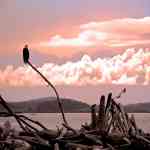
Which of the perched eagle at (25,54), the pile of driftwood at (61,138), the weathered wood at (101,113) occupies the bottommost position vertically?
the pile of driftwood at (61,138)

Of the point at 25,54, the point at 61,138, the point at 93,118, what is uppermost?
the point at 25,54

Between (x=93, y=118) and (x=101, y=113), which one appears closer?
(x=101, y=113)

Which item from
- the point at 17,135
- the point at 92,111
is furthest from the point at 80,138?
the point at 92,111

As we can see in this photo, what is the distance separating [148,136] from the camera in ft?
23.9

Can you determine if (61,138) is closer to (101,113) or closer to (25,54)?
(25,54)

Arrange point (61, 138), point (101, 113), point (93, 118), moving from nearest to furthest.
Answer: point (61, 138)
point (101, 113)
point (93, 118)

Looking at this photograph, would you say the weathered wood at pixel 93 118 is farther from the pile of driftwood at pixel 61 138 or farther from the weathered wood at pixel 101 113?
the pile of driftwood at pixel 61 138

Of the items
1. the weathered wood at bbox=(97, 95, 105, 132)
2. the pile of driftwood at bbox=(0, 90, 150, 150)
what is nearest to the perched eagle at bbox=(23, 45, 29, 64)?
the pile of driftwood at bbox=(0, 90, 150, 150)

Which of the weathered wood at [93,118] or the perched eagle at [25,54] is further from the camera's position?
the weathered wood at [93,118]

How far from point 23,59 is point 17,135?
0.92 metres

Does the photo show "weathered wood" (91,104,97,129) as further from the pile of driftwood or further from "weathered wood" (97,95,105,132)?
the pile of driftwood

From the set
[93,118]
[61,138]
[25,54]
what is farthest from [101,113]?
[25,54]

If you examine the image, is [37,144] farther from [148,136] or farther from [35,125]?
[148,136]

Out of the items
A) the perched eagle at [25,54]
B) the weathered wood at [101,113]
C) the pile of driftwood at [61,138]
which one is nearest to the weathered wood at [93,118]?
the weathered wood at [101,113]
